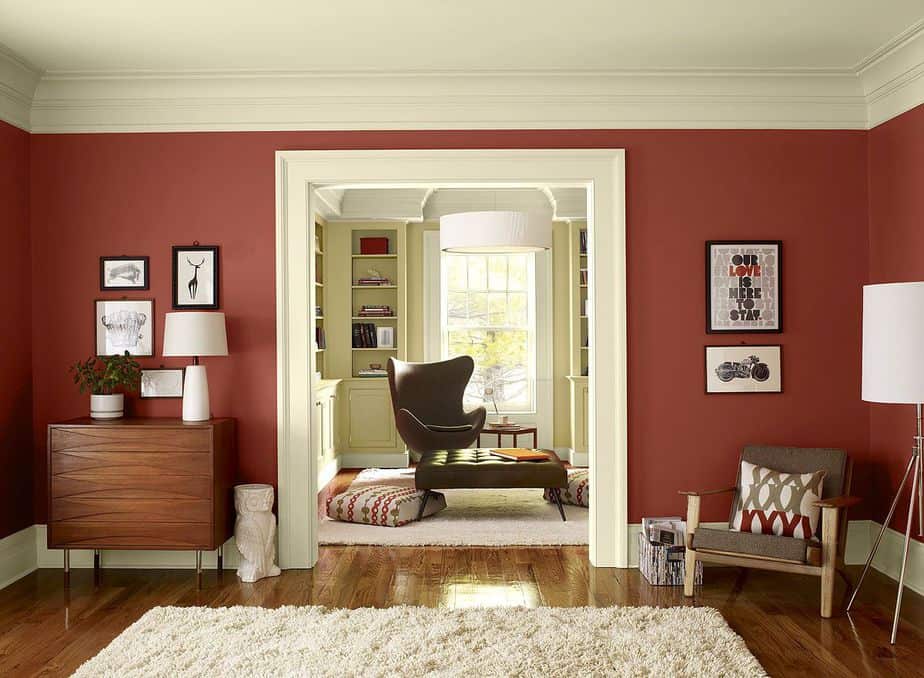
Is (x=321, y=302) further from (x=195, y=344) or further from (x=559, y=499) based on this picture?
(x=195, y=344)

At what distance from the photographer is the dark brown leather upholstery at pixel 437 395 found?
754 centimetres

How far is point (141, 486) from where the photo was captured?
4531 millimetres

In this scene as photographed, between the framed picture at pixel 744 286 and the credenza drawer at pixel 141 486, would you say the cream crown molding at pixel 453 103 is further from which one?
the credenza drawer at pixel 141 486

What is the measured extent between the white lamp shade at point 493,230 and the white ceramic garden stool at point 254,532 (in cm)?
217

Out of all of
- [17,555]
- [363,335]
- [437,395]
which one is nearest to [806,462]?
[437,395]

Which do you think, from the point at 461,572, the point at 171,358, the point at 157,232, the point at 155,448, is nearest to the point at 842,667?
the point at 461,572

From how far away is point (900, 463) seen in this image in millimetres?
4684

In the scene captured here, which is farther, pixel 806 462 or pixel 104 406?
pixel 104 406

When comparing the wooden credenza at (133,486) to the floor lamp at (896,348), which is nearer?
the floor lamp at (896,348)

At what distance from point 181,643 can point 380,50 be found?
306 centimetres

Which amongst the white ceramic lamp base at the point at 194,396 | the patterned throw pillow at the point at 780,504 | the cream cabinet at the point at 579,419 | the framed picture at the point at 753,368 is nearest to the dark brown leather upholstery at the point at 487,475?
the framed picture at the point at 753,368

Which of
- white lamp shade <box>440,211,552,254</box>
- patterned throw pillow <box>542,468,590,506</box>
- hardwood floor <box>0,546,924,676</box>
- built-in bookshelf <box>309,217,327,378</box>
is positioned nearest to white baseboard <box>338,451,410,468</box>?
built-in bookshelf <box>309,217,327,378</box>

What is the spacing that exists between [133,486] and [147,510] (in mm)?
151

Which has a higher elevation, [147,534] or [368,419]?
[368,419]
